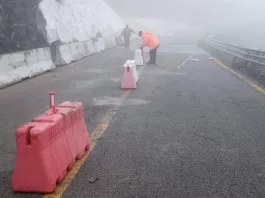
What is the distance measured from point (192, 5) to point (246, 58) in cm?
9811

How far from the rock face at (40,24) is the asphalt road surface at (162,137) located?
6167mm

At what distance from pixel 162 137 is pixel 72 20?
79.8 ft

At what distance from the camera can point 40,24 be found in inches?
829

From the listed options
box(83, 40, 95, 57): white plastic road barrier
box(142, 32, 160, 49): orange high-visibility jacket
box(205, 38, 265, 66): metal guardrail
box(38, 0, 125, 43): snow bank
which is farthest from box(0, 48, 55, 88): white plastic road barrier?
box(205, 38, 265, 66): metal guardrail

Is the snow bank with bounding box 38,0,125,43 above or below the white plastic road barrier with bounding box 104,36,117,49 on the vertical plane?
above

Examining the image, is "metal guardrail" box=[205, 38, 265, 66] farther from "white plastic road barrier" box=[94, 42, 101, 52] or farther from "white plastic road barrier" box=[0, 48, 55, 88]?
"white plastic road barrier" box=[94, 42, 101, 52]

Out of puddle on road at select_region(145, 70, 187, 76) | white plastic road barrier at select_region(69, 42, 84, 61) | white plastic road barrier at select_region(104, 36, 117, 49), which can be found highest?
white plastic road barrier at select_region(69, 42, 84, 61)

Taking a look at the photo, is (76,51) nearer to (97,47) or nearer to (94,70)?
(94,70)

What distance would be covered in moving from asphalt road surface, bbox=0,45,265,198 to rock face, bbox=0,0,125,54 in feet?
20.2

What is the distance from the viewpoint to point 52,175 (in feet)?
13.3

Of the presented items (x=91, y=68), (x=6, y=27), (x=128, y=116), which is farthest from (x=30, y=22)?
(x=128, y=116)

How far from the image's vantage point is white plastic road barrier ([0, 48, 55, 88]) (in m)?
11.1

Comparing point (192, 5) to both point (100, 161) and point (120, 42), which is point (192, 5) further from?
point (100, 161)

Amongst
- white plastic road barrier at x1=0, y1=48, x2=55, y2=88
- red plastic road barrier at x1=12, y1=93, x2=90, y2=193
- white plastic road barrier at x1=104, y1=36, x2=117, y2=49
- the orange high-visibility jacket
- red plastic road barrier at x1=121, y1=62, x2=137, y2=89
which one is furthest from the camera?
white plastic road barrier at x1=104, y1=36, x2=117, y2=49
